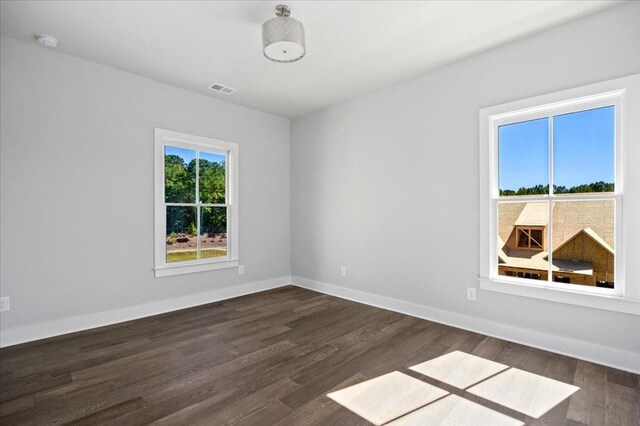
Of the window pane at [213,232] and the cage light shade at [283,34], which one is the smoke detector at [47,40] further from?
the window pane at [213,232]

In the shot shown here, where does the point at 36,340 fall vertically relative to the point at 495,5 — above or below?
below

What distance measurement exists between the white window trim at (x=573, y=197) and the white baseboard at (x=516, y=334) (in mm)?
321

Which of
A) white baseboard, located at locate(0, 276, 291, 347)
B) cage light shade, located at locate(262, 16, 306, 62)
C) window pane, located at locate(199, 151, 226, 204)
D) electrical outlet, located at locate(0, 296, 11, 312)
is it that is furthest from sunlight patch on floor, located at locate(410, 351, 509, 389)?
electrical outlet, located at locate(0, 296, 11, 312)

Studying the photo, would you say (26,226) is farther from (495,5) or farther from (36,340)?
(495,5)

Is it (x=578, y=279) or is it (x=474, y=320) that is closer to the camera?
(x=578, y=279)

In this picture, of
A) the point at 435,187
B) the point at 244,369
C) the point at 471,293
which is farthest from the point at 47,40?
the point at 471,293

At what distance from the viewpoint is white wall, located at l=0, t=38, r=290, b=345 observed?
2828mm

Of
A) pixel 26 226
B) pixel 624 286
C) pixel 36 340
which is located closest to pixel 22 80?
pixel 26 226

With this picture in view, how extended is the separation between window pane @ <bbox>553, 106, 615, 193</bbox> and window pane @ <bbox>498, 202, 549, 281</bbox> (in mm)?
301

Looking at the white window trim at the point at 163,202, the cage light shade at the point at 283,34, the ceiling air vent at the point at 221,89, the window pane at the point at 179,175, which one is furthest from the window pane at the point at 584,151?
the window pane at the point at 179,175

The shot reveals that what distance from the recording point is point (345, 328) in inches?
126

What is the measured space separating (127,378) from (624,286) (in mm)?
3689

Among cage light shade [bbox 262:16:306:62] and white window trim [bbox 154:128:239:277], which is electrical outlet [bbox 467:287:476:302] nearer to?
cage light shade [bbox 262:16:306:62]

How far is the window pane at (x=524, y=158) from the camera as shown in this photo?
9.15 feet
